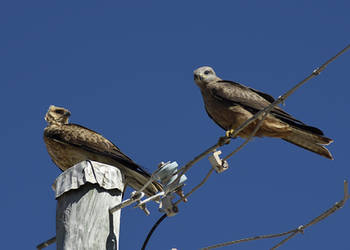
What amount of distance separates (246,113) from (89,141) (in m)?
Answer: 2.15

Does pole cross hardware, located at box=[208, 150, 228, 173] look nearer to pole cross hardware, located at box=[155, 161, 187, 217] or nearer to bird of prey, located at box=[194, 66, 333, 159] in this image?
pole cross hardware, located at box=[155, 161, 187, 217]

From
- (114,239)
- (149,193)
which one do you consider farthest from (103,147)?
(114,239)

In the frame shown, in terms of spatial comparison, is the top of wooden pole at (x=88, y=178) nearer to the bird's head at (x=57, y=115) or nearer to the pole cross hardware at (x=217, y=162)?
the pole cross hardware at (x=217, y=162)

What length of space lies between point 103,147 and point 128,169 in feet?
2.09

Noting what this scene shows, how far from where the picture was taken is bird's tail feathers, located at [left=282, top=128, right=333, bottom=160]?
6111 mm

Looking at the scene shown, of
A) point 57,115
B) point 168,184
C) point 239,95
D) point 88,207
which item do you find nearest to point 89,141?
point 57,115

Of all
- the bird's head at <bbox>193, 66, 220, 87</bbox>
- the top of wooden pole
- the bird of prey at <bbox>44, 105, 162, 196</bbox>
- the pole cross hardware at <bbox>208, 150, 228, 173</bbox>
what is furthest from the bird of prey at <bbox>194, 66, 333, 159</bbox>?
the top of wooden pole

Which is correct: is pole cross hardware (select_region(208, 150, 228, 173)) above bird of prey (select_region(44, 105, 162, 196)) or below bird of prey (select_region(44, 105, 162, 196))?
below

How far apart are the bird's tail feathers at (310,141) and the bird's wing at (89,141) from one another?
6.20 feet

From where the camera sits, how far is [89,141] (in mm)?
7484

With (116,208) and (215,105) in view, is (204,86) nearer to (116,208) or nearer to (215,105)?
(215,105)

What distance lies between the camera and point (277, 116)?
6434mm

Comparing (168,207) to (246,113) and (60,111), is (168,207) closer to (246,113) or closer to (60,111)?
(246,113)

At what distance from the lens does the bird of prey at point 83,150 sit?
22.4ft
